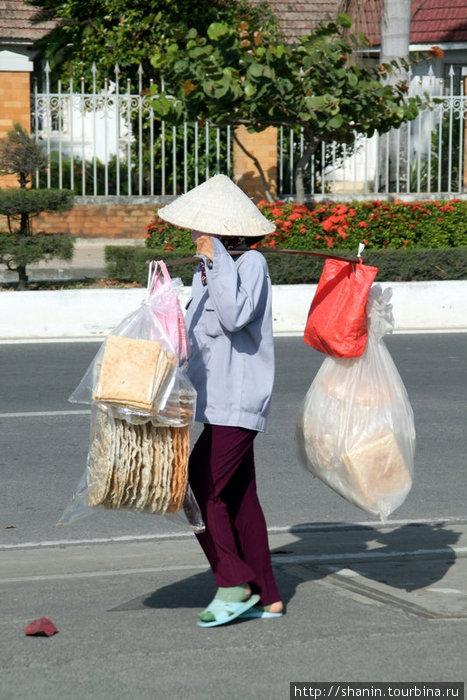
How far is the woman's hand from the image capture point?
4.13 meters

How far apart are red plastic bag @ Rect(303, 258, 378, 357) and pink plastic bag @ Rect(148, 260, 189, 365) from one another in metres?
0.71

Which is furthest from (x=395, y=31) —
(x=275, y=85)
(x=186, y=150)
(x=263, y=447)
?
(x=263, y=447)

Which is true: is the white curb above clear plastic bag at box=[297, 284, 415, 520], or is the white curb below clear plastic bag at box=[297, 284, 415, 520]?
below

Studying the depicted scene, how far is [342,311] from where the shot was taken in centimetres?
457

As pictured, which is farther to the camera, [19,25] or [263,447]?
[19,25]

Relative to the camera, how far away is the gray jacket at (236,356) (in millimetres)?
4180

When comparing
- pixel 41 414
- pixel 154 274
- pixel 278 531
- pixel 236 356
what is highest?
pixel 154 274

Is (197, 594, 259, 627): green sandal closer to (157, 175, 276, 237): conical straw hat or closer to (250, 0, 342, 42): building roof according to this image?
(157, 175, 276, 237): conical straw hat

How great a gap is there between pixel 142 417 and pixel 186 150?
44.4 feet

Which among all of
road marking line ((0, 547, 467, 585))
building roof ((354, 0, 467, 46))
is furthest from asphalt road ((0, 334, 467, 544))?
building roof ((354, 0, 467, 46))

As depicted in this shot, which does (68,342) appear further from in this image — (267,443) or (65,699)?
(65,699)

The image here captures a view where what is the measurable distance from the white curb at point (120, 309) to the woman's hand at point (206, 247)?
26.2 ft

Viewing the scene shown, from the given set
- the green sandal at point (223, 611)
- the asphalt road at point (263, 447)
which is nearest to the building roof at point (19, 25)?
the asphalt road at point (263, 447)

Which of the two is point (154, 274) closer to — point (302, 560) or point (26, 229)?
point (302, 560)
